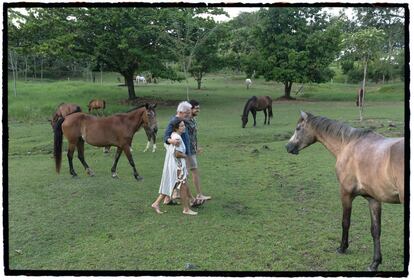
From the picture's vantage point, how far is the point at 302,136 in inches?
186

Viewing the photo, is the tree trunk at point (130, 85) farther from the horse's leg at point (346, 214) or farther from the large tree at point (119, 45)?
the horse's leg at point (346, 214)

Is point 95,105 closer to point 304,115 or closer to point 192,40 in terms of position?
point 192,40

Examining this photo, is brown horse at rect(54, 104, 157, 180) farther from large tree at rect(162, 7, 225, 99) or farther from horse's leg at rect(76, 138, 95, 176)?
large tree at rect(162, 7, 225, 99)

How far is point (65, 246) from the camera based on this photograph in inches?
166

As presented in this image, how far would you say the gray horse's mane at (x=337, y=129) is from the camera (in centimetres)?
404

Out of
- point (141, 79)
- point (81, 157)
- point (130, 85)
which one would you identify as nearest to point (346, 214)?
point (81, 157)

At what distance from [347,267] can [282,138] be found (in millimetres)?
8256

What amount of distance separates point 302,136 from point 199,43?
28.4 feet

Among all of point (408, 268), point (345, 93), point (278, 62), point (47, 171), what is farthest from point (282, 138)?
point (278, 62)

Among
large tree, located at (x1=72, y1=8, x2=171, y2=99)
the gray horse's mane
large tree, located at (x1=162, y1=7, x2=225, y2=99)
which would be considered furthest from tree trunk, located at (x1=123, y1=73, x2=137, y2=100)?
the gray horse's mane

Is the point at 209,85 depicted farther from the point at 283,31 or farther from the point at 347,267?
the point at 347,267

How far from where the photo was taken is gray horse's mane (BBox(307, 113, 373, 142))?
4.04m

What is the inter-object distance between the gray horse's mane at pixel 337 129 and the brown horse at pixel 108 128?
350 centimetres

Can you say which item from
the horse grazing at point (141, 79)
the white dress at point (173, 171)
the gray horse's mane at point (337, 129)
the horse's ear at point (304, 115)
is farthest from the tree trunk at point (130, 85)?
the gray horse's mane at point (337, 129)
